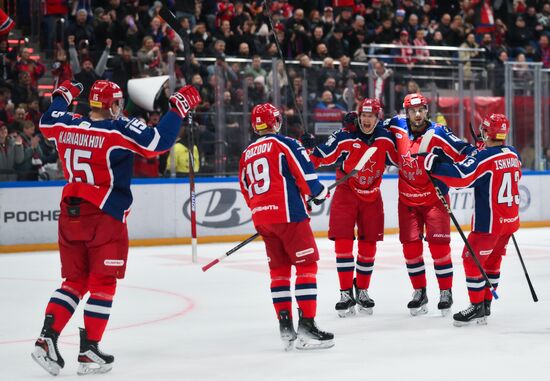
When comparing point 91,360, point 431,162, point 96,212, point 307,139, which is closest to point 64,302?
point 91,360

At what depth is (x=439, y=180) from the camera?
693 centimetres

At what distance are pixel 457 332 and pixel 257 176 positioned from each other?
1.58 m

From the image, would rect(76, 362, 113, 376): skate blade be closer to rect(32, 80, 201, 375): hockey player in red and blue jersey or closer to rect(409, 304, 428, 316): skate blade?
rect(32, 80, 201, 375): hockey player in red and blue jersey

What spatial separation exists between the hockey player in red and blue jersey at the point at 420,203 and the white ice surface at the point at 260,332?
27 cm

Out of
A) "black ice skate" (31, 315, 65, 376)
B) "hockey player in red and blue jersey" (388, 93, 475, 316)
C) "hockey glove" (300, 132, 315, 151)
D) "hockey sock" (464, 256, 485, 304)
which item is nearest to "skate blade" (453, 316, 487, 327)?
"hockey sock" (464, 256, 485, 304)

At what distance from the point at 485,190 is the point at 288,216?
1.44 metres

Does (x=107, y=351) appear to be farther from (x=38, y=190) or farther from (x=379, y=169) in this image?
(x=38, y=190)

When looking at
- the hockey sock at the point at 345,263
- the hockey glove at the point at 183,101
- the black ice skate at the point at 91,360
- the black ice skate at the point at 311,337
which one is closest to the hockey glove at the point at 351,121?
the hockey sock at the point at 345,263

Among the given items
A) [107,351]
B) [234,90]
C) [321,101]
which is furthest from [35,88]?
A: [107,351]

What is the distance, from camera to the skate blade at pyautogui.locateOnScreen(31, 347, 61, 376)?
5.14m

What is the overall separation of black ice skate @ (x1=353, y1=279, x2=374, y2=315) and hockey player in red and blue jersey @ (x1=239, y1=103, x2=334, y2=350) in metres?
1.36

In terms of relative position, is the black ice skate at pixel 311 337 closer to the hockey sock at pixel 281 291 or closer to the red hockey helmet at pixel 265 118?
the hockey sock at pixel 281 291

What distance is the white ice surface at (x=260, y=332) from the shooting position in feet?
17.0

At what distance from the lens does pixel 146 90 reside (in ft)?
41.8
